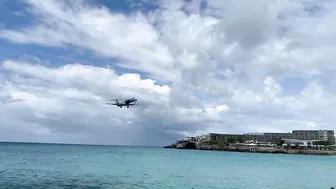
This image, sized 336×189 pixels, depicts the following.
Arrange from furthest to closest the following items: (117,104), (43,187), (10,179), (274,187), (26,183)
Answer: (117,104), (274,187), (10,179), (26,183), (43,187)

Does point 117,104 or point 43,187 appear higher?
point 117,104

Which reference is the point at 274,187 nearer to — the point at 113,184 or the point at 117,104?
the point at 113,184

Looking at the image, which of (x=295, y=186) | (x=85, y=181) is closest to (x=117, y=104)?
(x=85, y=181)

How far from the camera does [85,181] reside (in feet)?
133

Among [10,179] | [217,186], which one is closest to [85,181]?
[10,179]

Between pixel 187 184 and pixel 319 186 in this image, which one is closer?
pixel 187 184

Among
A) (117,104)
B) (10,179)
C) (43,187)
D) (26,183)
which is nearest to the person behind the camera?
(43,187)

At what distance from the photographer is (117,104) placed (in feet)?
181

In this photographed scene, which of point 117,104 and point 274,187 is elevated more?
point 117,104

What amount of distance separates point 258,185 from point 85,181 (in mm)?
22901

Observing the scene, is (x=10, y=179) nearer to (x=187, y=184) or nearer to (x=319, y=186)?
(x=187, y=184)

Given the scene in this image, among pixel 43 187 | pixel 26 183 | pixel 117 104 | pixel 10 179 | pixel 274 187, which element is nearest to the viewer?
pixel 43 187

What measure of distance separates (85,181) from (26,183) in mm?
6678

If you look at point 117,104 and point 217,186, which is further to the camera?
point 117,104
